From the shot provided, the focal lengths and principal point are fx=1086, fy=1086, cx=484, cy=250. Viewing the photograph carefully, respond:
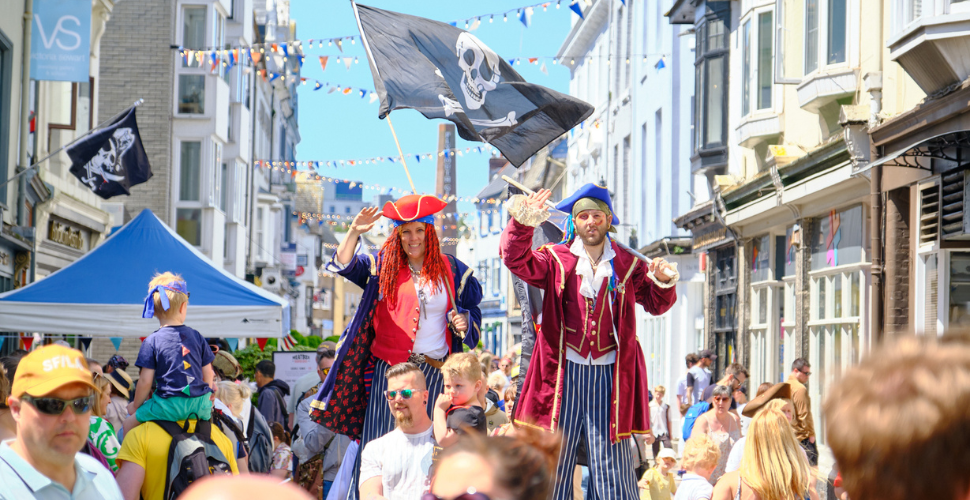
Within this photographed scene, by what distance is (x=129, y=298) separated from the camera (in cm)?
1137

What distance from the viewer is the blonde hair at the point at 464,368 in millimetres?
5875

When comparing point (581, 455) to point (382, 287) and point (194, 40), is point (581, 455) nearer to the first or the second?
point (382, 287)

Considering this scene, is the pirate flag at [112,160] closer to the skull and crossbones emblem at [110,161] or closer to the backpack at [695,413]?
the skull and crossbones emblem at [110,161]

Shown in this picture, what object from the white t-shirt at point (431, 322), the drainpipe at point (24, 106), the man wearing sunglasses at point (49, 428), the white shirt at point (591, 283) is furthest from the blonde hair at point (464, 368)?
the drainpipe at point (24, 106)

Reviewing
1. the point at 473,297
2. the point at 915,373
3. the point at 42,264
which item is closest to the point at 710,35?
the point at 42,264

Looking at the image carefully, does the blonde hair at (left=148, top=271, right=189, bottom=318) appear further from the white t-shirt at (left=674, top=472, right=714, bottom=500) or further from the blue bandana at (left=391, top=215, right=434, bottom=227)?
the white t-shirt at (left=674, top=472, right=714, bottom=500)

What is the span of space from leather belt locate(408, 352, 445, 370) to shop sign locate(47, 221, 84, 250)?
497 inches

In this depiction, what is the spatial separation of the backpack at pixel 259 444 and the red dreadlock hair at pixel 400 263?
9.66 ft

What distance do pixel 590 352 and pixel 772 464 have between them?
109 centimetres

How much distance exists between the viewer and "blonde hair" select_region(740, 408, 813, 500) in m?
5.23

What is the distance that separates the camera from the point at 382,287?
20.8ft

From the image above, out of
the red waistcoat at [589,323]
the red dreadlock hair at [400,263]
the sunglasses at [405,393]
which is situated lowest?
the sunglasses at [405,393]

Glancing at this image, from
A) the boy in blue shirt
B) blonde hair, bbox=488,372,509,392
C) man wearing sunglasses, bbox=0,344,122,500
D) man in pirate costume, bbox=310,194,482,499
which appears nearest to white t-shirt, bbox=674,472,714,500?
man in pirate costume, bbox=310,194,482,499

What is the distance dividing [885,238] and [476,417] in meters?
7.75
